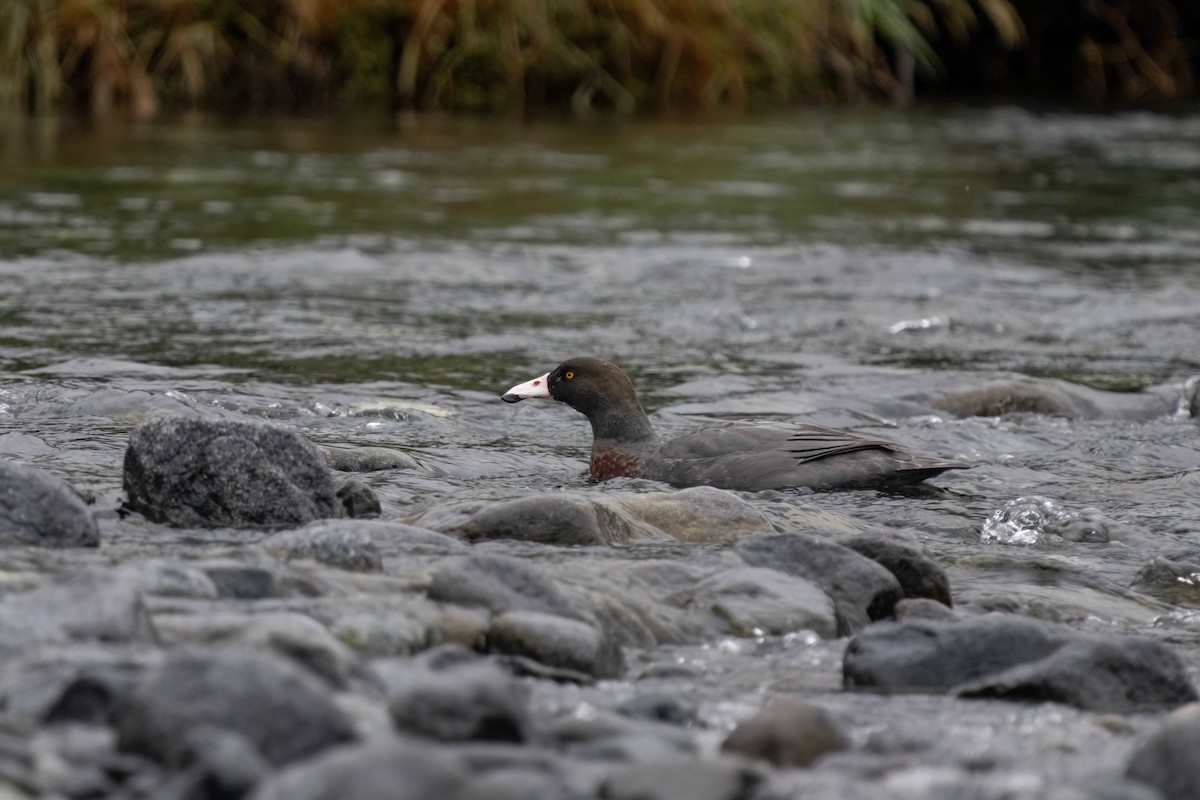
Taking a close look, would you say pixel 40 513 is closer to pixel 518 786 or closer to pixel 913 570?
pixel 518 786

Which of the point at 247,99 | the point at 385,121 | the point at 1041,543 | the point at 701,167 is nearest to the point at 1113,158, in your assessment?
the point at 701,167

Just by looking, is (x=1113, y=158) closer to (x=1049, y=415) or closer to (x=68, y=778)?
(x=1049, y=415)

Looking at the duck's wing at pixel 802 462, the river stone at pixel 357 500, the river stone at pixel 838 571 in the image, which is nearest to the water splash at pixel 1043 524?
the duck's wing at pixel 802 462

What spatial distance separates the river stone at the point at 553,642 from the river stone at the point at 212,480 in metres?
1.08

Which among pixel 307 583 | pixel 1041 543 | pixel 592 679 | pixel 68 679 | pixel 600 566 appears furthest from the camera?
pixel 1041 543

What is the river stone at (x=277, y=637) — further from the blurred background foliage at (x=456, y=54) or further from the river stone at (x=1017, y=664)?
the blurred background foliage at (x=456, y=54)

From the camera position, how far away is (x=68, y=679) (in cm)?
300

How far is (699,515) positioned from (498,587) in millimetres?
1115

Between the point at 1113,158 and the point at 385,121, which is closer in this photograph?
the point at 1113,158

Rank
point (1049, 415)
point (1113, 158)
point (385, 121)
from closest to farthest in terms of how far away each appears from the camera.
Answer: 1. point (1049, 415)
2. point (1113, 158)
3. point (385, 121)

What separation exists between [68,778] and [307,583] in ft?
3.74

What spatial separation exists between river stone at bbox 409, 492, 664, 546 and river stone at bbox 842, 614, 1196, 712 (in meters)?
0.99

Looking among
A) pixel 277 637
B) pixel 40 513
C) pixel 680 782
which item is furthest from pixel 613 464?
pixel 680 782

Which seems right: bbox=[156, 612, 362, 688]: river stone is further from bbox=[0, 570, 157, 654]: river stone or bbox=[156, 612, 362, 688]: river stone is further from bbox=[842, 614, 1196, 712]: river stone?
bbox=[842, 614, 1196, 712]: river stone
